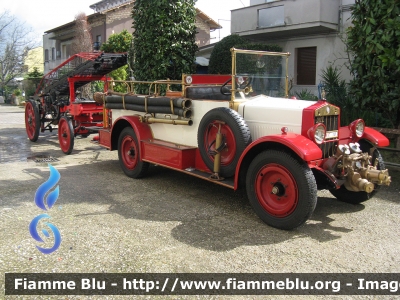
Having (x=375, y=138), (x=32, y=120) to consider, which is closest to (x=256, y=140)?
(x=375, y=138)

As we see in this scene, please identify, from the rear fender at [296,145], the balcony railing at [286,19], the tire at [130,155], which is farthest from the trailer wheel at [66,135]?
the balcony railing at [286,19]

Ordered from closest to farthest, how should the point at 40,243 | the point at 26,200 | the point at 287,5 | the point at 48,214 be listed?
the point at 40,243 < the point at 48,214 < the point at 26,200 < the point at 287,5

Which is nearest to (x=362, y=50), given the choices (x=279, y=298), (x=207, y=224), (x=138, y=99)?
(x=138, y=99)

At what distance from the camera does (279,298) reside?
3193 mm

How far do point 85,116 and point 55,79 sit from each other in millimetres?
1789

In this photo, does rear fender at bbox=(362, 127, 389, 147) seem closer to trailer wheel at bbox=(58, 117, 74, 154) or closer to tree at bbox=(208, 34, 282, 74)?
trailer wheel at bbox=(58, 117, 74, 154)

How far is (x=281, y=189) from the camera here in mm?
4438

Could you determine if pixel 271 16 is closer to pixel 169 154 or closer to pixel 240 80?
pixel 240 80

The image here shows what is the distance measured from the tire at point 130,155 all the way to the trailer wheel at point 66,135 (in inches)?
88.5

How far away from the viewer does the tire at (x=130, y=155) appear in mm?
6694

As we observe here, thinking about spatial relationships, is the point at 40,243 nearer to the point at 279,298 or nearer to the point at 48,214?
the point at 48,214

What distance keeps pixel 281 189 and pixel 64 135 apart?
246 inches

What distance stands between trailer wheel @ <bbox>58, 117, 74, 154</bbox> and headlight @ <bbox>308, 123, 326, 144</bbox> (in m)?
5.94

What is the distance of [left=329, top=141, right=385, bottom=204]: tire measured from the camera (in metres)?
5.12
